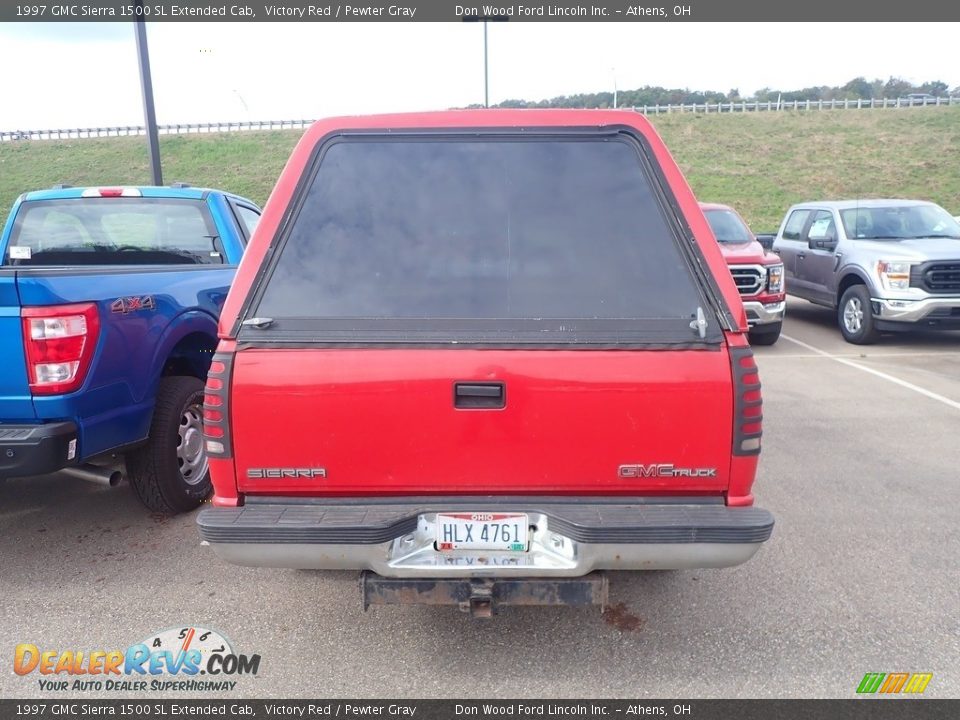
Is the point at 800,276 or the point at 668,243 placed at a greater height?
the point at 668,243

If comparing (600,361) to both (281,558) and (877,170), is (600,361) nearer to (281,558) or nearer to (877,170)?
(281,558)

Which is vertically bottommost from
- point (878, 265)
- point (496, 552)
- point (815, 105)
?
point (496, 552)

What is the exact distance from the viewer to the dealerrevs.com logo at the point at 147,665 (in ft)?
9.35

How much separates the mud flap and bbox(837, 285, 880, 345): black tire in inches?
337

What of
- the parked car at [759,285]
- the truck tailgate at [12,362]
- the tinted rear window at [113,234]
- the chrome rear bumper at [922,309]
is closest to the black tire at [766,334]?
the parked car at [759,285]

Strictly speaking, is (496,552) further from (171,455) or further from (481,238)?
(171,455)

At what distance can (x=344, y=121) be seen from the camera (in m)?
2.86

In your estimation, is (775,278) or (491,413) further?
(775,278)

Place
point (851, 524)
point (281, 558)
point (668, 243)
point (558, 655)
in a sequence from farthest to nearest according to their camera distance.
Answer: point (851, 524) < point (558, 655) < point (668, 243) < point (281, 558)

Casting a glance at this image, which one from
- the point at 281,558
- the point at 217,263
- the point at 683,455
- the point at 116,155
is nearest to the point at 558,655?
the point at 683,455

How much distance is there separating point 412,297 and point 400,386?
0.36 m

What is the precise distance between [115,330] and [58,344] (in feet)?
1.04

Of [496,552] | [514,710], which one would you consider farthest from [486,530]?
[514,710]

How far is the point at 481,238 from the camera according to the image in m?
2.72
